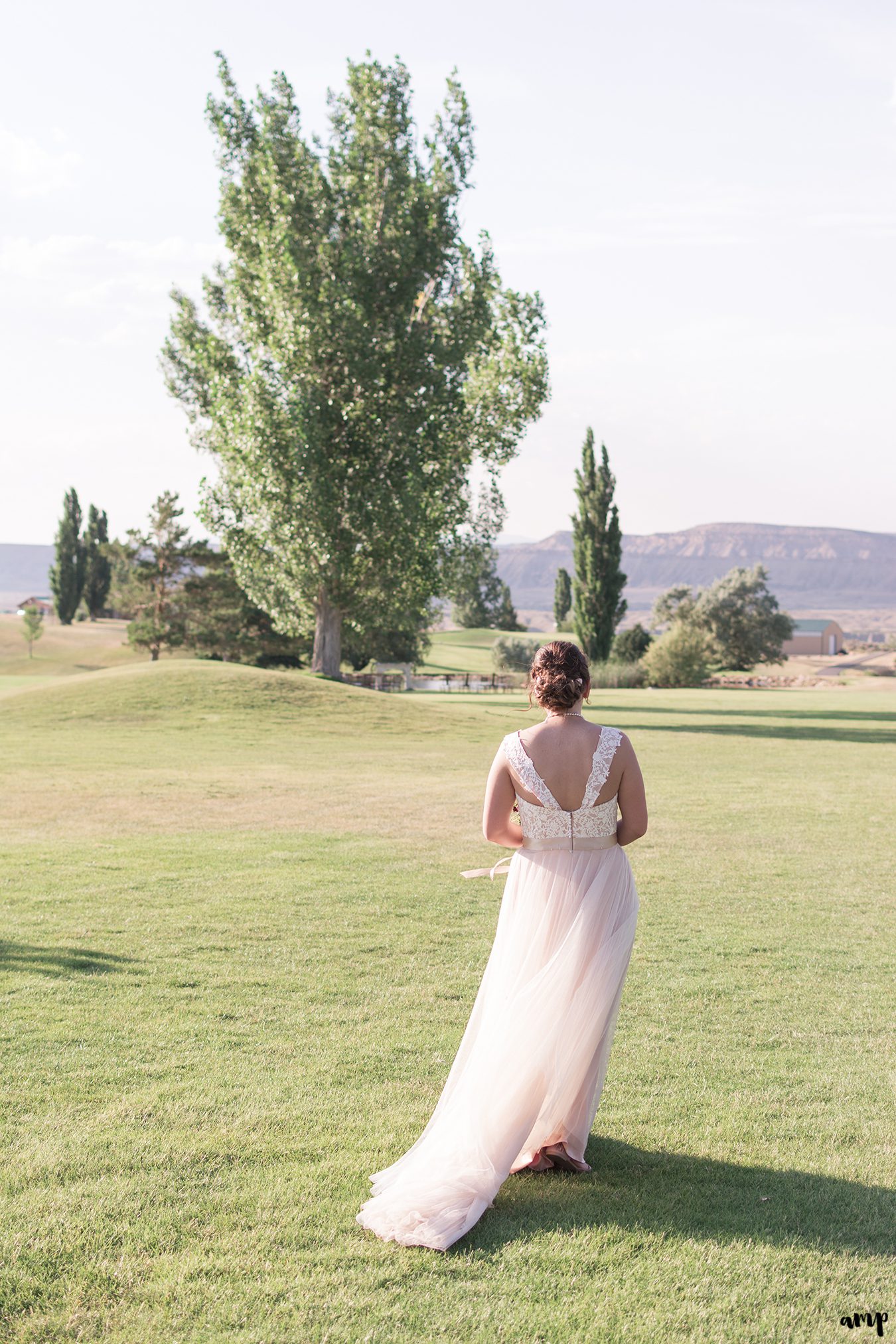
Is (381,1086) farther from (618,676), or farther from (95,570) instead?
(95,570)

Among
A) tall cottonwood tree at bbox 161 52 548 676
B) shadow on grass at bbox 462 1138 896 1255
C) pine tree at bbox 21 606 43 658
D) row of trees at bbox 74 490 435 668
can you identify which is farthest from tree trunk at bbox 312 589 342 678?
pine tree at bbox 21 606 43 658

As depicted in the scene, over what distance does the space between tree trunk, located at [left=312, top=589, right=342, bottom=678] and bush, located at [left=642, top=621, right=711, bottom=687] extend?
97.5 ft

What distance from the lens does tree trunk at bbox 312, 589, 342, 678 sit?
4112 centimetres

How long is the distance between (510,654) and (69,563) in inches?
1604

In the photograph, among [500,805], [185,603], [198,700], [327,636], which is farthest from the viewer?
[185,603]

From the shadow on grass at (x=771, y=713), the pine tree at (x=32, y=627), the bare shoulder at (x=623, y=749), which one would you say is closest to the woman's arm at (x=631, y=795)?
the bare shoulder at (x=623, y=749)

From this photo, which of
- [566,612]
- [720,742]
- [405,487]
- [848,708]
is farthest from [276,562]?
[566,612]

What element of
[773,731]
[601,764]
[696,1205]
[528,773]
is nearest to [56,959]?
[528,773]

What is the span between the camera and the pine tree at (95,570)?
102 meters

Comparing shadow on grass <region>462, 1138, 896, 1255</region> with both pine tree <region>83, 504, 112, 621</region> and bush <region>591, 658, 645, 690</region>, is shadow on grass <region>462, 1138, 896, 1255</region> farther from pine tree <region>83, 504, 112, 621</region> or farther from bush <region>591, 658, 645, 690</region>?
pine tree <region>83, 504, 112, 621</region>

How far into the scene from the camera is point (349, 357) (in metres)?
36.1

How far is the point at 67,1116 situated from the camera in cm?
554

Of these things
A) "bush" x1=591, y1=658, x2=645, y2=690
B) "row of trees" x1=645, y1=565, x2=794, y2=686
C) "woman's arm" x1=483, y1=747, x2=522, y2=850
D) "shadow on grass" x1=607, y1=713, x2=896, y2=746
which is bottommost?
"shadow on grass" x1=607, y1=713, x2=896, y2=746

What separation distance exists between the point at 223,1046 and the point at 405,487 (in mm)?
31163
